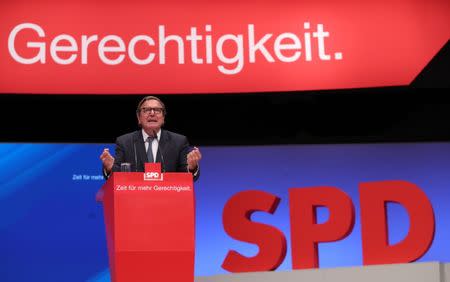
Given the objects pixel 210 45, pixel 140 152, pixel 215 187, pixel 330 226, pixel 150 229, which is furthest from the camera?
pixel 215 187

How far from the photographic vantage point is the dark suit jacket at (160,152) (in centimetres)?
561

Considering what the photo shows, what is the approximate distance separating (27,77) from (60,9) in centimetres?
69

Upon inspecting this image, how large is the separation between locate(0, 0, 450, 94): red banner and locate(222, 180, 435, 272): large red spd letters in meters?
0.99

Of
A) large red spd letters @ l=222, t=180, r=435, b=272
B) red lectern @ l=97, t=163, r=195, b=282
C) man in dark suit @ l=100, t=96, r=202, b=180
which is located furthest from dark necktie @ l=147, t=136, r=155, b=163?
large red spd letters @ l=222, t=180, r=435, b=272

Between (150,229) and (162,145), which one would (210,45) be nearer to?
(162,145)

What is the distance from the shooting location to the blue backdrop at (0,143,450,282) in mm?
7883

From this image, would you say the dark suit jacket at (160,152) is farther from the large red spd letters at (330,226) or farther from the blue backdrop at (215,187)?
the blue backdrop at (215,187)

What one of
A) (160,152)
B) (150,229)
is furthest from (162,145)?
(150,229)

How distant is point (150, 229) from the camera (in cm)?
505

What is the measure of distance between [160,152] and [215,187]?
8.52 ft

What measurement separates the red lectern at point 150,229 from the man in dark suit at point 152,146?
0.49 metres

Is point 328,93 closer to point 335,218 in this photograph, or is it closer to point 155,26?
point 335,218

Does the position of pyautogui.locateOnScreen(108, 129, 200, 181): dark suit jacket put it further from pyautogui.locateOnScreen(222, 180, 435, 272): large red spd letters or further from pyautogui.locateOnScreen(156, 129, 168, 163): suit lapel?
pyautogui.locateOnScreen(222, 180, 435, 272): large red spd letters

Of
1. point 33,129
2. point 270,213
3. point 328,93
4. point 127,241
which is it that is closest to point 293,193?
point 270,213
